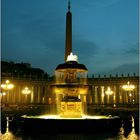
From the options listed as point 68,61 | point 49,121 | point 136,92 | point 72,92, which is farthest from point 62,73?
point 136,92

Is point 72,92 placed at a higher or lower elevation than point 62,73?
lower

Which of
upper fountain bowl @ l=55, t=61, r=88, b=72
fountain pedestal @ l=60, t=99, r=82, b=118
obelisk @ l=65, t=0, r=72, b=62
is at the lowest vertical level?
fountain pedestal @ l=60, t=99, r=82, b=118

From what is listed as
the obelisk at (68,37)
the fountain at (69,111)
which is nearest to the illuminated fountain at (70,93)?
the fountain at (69,111)

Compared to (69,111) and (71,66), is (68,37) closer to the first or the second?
(71,66)

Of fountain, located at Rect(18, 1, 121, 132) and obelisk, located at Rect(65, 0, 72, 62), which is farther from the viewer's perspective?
obelisk, located at Rect(65, 0, 72, 62)

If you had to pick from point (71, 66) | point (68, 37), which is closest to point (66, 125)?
point (71, 66)

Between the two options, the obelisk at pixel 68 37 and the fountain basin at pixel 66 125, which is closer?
the fountain basin at pixel 66 125

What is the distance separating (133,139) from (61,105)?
955cm

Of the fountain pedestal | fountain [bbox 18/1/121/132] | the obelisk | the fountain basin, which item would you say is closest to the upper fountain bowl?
fountain [bbox 18/1/121/132]

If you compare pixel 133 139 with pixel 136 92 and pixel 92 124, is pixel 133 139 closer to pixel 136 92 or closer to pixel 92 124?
pixel 92 124

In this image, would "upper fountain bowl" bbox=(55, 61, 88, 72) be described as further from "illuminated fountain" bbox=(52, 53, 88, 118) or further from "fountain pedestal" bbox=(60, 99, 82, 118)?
"fountain pedestal" bbox=(60, 99, 82, 118)

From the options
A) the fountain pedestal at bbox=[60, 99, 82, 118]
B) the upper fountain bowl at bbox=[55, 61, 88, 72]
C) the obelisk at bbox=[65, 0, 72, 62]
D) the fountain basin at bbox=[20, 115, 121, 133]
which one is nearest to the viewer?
the fountain basin at bbox=[20, 115, 121, 133]

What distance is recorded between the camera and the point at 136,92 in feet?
258

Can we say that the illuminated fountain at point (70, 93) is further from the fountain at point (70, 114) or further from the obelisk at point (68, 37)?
the obelisk at point (68, 37)
